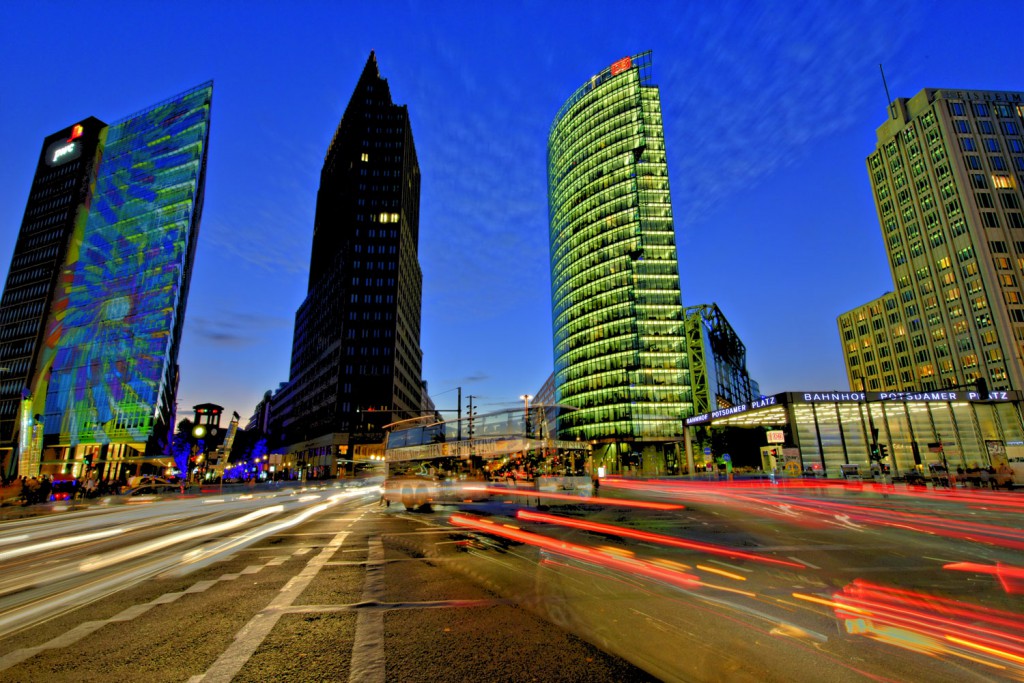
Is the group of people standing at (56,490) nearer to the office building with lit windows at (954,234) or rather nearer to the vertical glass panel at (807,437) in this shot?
the vertical glass panel at (807,437)

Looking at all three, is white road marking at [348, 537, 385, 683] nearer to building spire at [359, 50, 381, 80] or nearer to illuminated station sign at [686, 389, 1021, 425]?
illuminated station sign at [686, 389, 1021, 425]

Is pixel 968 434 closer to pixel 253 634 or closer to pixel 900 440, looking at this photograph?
pixel 900 440

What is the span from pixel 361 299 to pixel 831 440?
91.7m

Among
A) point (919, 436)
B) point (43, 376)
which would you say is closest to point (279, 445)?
point (43, 376)

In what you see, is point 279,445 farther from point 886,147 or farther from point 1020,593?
point 886,147

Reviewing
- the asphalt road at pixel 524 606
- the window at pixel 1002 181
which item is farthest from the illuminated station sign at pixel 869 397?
the window at pixel 1002 181

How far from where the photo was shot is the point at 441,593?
7332 millimetres

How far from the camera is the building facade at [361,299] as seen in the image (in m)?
99.3

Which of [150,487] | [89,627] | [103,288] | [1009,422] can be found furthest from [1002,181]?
[103,288]

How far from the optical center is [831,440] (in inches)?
1751

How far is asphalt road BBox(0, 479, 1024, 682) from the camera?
4.49 m

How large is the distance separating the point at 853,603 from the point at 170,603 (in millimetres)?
9753

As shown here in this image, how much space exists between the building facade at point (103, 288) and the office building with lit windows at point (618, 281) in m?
84.0

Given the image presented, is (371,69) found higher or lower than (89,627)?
higher
